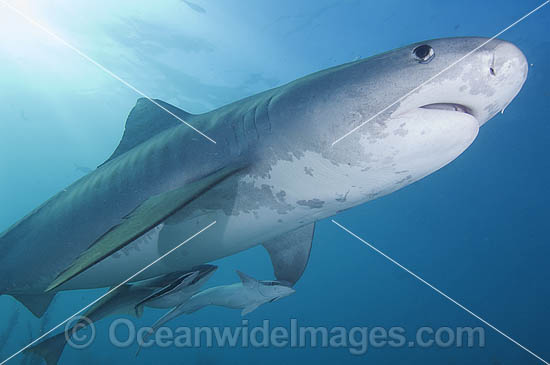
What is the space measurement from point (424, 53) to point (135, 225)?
2.07m

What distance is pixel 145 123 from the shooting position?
4312 millimetres

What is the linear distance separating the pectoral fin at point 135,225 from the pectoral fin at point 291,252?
185cm

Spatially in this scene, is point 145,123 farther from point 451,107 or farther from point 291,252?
point 451,107

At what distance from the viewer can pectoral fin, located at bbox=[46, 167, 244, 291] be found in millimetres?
1621

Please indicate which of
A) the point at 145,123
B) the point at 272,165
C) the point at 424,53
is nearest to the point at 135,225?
the point at 272,165

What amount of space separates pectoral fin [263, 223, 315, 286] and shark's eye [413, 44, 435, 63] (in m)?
2.56

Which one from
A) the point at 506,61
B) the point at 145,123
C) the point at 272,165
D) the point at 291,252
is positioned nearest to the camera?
the point at 506,61

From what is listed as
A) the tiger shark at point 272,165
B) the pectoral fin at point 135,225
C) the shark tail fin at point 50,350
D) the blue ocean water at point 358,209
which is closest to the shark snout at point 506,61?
the tiger shark at point 272,165

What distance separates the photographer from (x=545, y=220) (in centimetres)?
2481

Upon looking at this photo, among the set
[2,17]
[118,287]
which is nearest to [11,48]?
[2,17]

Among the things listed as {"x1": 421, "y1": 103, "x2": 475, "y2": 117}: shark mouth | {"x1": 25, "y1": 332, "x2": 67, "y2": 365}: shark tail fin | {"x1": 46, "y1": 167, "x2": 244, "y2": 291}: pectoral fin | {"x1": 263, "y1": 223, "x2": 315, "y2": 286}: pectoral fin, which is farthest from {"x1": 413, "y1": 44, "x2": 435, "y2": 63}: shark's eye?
{"x1": 25, "y1": 332, "x2": 67, "y2": 365}: shark tail fin

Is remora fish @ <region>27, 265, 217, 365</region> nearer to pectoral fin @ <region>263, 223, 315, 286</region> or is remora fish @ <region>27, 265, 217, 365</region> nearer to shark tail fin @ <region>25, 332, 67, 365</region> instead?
shark tail fin @ <region>25, 332, 67, 365</region>

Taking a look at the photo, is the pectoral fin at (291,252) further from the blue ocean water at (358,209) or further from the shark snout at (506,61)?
the blue ocean water at (358,209)

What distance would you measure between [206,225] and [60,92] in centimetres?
3157
